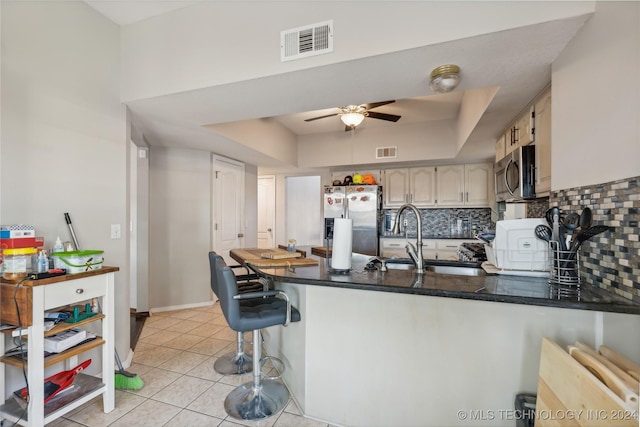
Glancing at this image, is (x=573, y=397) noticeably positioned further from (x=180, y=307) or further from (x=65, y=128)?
(x=180, y=307)

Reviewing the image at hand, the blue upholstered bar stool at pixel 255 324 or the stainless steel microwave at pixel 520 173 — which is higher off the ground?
the stainless steel microwave at pixel 520 173

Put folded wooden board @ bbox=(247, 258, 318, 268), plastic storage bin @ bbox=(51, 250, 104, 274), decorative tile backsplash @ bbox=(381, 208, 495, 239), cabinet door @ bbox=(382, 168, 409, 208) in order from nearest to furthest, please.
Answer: plastic storage bin @ bbox=(51, 250, 104, 274), folded wooden board @ bbox=(247, 258, 318, 268), decorative tile backsplash @ bbox=(381, 208, 495, 239), cabinet door @ bbox=(382, 168, 409, 208)

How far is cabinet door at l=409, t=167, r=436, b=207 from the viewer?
15.0 ft

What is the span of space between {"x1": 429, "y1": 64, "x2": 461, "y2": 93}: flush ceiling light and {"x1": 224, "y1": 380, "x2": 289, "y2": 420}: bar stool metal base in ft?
7.58

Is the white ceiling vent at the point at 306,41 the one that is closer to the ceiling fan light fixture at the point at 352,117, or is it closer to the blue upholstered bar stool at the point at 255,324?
the blue upholstered bar stool at the point at 255,324

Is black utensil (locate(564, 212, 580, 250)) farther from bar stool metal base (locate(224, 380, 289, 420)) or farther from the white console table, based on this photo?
the white console table

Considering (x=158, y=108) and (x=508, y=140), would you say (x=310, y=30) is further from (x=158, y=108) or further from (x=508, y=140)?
(x=508, y=140)

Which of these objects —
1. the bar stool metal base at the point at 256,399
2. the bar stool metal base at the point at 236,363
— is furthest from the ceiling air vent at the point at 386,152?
the bar stool metal base at the point at 256,399

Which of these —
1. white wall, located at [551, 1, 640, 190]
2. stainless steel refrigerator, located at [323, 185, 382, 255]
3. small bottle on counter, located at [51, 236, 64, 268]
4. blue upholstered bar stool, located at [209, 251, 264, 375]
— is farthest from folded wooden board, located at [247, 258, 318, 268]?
stainless steel refrigerator, located at [323, 185, 382, 255]

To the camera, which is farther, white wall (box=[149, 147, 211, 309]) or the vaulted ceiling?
white wall (box=[149, 147, 211, 309])

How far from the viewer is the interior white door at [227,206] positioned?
4152 millimetres

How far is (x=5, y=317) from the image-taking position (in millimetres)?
1463

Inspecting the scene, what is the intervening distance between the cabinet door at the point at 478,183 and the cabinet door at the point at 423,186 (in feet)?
1.62

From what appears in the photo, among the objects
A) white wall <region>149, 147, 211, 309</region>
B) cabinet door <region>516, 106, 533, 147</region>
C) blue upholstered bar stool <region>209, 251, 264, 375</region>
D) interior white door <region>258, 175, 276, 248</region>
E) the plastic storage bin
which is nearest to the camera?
the plastic storage bin
